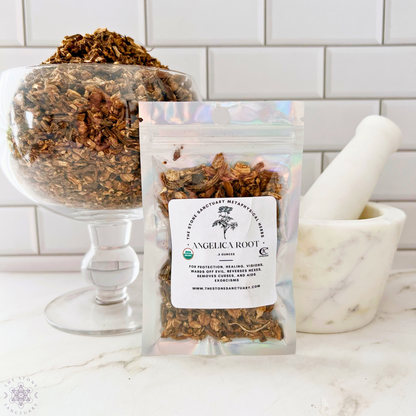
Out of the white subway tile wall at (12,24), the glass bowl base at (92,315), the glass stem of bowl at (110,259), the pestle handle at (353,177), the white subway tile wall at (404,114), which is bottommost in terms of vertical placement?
the glass bowl base at (92,315)

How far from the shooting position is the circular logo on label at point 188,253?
0.50 meters

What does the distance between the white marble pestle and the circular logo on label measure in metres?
0.17

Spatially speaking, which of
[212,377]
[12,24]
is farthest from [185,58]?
[212,377]

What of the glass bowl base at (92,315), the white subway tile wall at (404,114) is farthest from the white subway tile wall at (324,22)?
the glass bowl base at (92,315)

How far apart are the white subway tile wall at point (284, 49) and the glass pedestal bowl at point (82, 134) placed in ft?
0.90

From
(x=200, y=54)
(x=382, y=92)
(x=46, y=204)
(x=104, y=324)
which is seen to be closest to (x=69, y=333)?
(x=104, y=324)

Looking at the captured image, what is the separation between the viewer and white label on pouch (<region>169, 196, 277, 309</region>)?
50cm

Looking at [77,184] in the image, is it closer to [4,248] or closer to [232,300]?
[232,300]

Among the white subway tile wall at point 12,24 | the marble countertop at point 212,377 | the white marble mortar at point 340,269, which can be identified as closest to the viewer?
the marble countertop at point 212,377

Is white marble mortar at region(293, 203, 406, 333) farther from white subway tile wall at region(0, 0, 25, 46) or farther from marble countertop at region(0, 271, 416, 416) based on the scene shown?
white subway tile wall at region(0, 0, 25, 46)

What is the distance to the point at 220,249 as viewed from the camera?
499mm

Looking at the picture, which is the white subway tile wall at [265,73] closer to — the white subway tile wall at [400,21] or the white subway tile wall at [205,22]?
the white subway tile wall at [205,22]

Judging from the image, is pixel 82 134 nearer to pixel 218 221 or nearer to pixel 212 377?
pixel 218 221

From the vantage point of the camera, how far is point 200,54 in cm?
82
